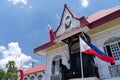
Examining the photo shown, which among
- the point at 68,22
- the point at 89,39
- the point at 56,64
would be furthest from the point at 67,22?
the point at 56,64

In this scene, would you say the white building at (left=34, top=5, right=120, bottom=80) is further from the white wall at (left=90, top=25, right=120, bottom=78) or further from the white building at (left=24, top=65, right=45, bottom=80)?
the white building at (left=24, top=65, right=45, bottom=80)

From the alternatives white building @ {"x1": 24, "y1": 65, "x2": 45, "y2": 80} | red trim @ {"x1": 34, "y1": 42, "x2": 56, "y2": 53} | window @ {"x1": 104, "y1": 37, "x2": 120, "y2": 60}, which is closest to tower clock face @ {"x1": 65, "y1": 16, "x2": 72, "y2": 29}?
red trim @ {"x1": 34, "y1": 42, "x2": 56, "y2": 53}

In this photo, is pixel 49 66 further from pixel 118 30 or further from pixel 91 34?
pixel 118 30

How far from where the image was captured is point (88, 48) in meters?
7.16

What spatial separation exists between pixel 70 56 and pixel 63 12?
12.3 feet

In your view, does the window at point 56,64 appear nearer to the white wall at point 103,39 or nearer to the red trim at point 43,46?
the red trim at point 43,46

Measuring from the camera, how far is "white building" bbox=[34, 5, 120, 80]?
8388mm

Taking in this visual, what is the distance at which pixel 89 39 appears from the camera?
9.69 metres

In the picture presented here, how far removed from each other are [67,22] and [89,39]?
7.38ft

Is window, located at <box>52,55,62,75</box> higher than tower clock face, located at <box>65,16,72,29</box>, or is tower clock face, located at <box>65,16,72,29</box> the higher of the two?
tower clock face, located at <box>65,16,72,29</box>

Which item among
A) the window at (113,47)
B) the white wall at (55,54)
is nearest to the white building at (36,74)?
the white wall at (55,54)

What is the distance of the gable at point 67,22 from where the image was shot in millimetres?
10148

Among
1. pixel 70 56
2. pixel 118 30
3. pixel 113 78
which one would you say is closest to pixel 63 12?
pixel 70 56

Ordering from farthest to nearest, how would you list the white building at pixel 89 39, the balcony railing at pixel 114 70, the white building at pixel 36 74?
the white building at pixel 36 74 → the white building at pixel 89 39 → the balcony railing at pixel 114 70
